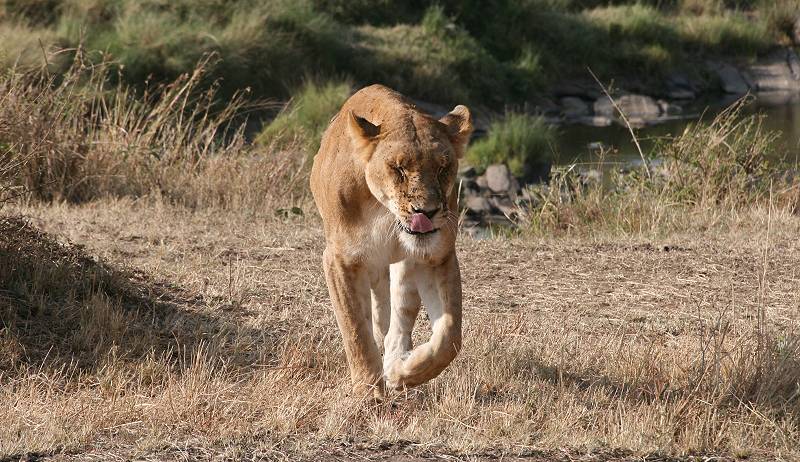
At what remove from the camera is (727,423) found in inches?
217

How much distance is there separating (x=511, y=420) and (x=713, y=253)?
4.10 metres

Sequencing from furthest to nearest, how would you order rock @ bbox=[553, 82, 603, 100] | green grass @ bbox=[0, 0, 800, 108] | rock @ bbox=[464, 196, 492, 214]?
1. rock @ bbox=[553, 82, 603, 100]
2. green grass @ bbox=[0, 0, 800, 108]
3. rock @ bbox=[464, 196, 492, 214]

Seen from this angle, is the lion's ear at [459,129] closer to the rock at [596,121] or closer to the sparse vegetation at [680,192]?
the sparse vegetation at [680,192]

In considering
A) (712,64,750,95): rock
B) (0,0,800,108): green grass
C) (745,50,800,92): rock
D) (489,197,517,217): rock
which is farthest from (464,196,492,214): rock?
(745,50,800,92): rock

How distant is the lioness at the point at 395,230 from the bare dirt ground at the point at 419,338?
30cm

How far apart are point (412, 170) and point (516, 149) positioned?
594 inches

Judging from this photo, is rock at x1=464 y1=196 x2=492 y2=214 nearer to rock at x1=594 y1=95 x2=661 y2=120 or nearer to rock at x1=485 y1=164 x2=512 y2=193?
rock at x1=485 y1=164 x2=512 y2=193

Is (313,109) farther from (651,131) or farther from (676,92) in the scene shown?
(676,92)

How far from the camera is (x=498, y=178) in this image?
18.8m

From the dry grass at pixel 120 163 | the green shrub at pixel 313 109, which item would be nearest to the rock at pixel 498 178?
the green shrub at pixel 313 109

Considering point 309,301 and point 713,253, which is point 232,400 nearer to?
point 309,301

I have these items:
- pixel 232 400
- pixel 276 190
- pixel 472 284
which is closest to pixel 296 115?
pixel 276 190

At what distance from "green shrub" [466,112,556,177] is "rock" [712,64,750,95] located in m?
11.2

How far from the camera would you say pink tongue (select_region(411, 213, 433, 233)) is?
16.4 feet
